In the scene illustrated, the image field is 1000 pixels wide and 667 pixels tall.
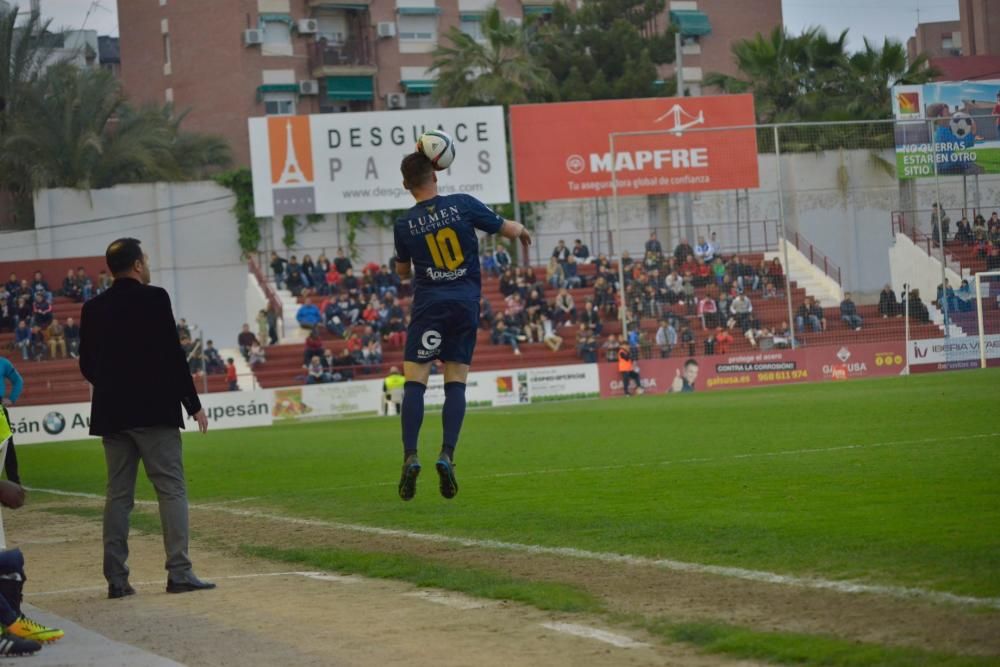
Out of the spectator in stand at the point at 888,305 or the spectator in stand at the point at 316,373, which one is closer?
the spectator in stand at the point at 316,373

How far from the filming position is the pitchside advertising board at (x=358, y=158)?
4466 cm

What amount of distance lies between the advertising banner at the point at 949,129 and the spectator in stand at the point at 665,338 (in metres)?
7.79

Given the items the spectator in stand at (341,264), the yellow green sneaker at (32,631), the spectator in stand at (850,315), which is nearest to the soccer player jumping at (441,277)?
the yellow green sneaker at (32,631)

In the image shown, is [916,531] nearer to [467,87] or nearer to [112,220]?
[112,220]

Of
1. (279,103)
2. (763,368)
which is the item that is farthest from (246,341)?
(279,103)

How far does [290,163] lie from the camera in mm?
44781

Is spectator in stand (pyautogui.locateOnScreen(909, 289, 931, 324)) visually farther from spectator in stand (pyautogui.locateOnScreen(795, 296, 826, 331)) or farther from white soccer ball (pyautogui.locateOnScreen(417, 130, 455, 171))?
white soccer ball (pyautogui.locateOnScreen(417, 130, 455, 171))

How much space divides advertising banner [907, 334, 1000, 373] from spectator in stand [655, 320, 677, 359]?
20.1ft

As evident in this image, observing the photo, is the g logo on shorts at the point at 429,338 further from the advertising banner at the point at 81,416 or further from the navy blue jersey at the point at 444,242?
the advertising banner at the point at 81,416

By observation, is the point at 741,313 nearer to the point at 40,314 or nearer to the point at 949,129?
the point at 949,129

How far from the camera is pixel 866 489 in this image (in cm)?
974

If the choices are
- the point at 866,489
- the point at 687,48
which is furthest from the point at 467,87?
the point at 866,489

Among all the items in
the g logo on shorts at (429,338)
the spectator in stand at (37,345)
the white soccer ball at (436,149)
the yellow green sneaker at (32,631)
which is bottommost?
the yellow green sneaker at (32,631)

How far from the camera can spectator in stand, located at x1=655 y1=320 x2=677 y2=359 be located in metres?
38.8
